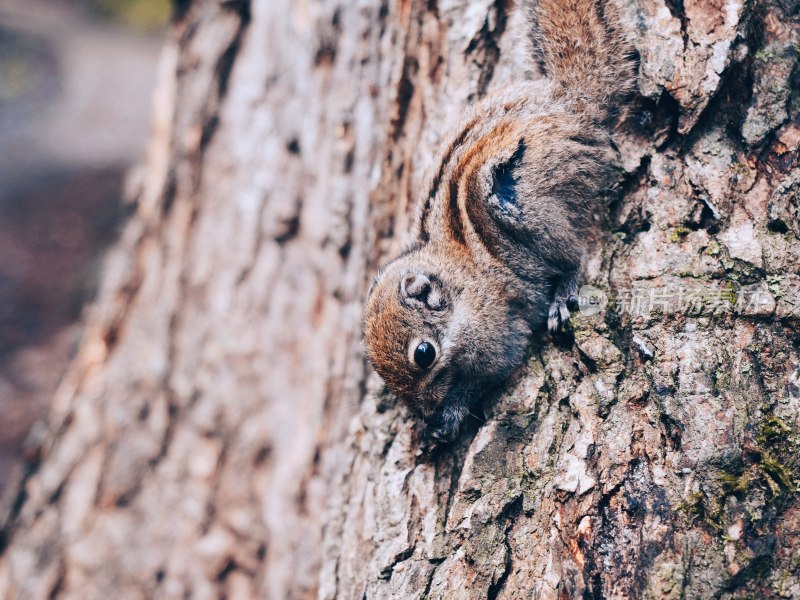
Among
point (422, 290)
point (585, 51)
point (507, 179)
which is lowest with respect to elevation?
point (422, 290)

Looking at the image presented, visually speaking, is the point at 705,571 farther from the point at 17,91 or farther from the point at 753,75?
the point at 17,91

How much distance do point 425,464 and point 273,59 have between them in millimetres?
2689

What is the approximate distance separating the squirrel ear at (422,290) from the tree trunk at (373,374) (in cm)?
45

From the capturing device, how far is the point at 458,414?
261 centimetres

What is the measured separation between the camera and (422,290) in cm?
280

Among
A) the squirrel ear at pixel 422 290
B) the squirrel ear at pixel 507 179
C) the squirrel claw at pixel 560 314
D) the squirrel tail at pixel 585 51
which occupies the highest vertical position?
the squirrel tail at pixel 585 51

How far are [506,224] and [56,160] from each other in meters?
10.9

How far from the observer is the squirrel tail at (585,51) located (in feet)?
8.57

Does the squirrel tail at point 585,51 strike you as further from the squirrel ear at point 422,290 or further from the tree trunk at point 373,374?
the squirrel ear at point 422,290

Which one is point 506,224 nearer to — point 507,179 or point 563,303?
point 507,179

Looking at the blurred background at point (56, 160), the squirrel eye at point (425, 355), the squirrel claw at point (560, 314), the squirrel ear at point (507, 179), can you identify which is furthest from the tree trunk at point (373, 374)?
the blurred background at point (56, 160)

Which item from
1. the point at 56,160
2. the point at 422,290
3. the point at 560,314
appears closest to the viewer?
the point at 560,314

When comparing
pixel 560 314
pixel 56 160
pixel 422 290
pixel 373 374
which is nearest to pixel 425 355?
pixel 422 290

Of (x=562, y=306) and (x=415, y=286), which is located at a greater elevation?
(x=562, y=306)
